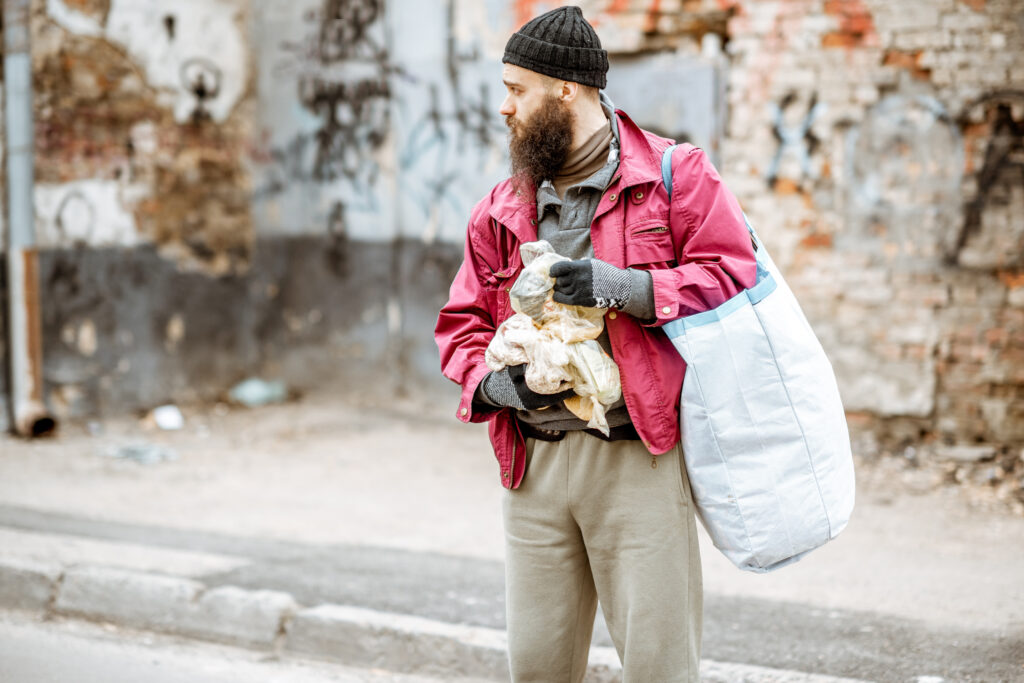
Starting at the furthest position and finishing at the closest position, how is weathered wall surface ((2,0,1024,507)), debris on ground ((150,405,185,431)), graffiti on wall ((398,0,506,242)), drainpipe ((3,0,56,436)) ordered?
debris on ground ((150,405,185,431)) < graffiti on wall ((398,0,506,242)) < drainpipe ((3,0,56,436)) < weathered wall surface ((2,0,1024,507))

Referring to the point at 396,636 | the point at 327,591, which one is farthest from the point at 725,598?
the point at 327,591

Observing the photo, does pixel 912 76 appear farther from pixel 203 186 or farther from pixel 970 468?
pixel 203 186

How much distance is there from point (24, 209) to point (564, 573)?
607cm

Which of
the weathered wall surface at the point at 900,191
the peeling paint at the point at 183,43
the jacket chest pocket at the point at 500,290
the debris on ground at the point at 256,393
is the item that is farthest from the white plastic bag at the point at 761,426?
the debris on ground at the point at 256,393

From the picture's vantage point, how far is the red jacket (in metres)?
2.42

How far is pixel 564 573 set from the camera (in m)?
2.60

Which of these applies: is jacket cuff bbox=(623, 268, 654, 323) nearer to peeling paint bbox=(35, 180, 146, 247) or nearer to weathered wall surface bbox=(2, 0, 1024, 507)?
weathered wall surface bbox=(2, 0, 1024, 507)

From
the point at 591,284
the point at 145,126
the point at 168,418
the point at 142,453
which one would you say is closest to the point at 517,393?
the point at 591,284

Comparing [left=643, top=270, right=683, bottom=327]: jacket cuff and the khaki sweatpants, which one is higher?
[left=643, top=270, right=683, bottom=327]: jacket cuff

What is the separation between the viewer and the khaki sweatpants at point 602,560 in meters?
2.46

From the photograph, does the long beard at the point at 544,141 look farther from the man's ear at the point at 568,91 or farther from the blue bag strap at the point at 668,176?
the blue bag strap at the point at 668,176

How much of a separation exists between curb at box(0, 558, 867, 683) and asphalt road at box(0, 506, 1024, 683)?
0.47 ft

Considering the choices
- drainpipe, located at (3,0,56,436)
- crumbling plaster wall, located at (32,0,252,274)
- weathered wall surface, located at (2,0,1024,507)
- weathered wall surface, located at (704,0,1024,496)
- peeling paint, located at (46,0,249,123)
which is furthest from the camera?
peeling paint, located at (46,0,249,123)

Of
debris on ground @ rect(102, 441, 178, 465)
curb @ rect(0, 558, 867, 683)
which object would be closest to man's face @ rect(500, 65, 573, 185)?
curb @ rect(0, 558, 867, 683)
